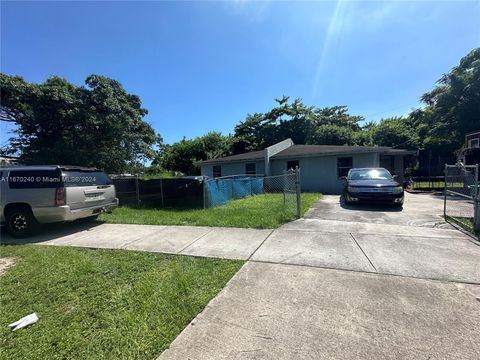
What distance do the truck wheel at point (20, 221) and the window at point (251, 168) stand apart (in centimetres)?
1387

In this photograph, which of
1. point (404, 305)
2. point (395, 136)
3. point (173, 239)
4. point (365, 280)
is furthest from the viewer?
point (395, 136)

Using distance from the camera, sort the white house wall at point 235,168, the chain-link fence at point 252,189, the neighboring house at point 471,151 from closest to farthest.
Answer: the chain-link fence at point 252,189, the neighboring house at point 471,151, the white house wall at point 235,168

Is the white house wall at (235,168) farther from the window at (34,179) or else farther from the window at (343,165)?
the window at (34,179)

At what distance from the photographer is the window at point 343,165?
15078mm

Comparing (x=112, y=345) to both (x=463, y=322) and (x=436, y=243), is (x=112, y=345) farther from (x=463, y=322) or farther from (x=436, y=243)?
(x=436, y=243)

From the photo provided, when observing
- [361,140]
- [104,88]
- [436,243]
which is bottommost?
[436,243]

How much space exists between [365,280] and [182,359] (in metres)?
2.65

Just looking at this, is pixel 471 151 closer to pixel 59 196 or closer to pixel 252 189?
pixel 252 189

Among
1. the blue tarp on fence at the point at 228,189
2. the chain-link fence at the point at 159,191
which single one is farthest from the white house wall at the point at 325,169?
the chain-link fence at the point at 159,191

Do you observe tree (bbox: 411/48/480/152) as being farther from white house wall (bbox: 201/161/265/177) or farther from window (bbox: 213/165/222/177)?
window (bbox: 213/165/222/177)

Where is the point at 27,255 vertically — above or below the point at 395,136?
below

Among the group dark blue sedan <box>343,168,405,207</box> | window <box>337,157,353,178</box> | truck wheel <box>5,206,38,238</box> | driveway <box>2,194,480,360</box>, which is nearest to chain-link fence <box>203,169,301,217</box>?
dark blue sedan <box>343,168,405,207</box>

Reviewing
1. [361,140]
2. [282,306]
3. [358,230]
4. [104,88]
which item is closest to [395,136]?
[361,140]

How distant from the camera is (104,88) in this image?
1249 centimetres
